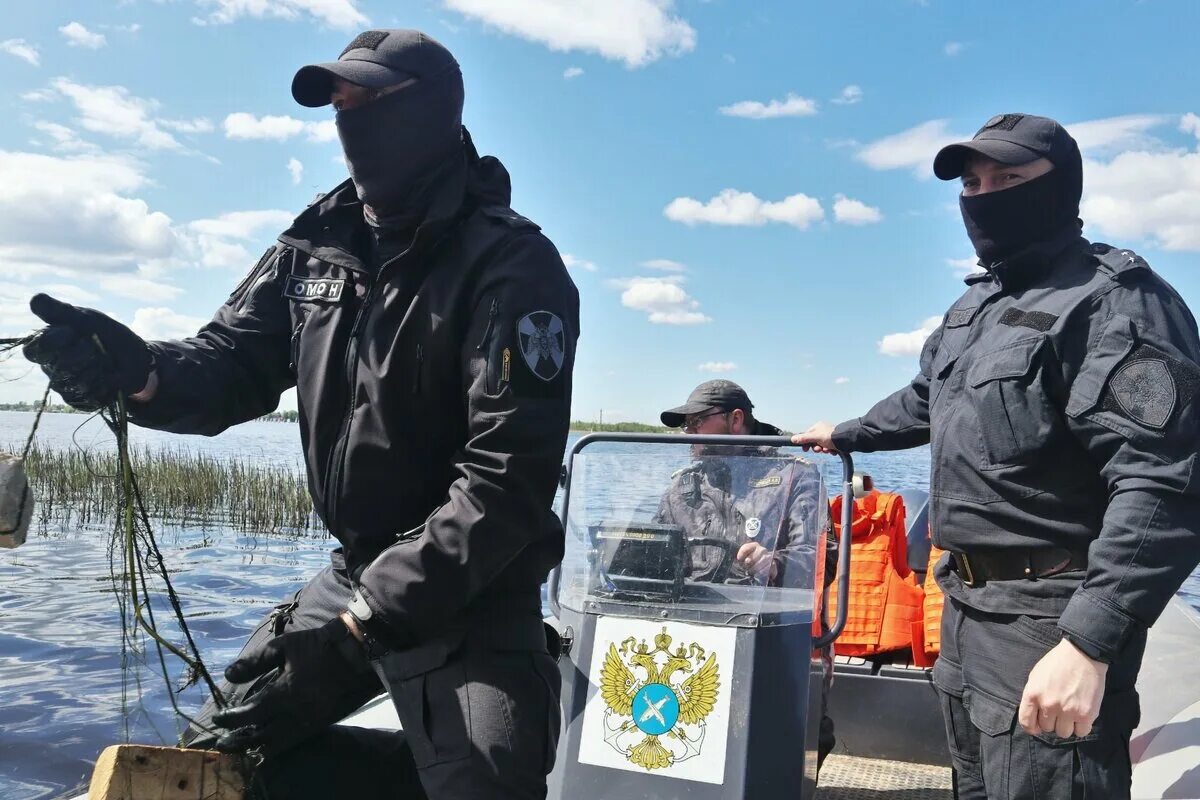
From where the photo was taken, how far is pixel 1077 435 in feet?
6.68

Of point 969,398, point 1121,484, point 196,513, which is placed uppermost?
point 969,398

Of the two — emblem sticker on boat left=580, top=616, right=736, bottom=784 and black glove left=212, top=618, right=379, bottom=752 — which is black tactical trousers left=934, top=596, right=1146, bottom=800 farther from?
black glove left=212, top=618, right=379, bottom=752

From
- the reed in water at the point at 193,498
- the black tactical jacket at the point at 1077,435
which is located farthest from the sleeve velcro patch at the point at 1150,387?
the reed in water at the point at 193,498

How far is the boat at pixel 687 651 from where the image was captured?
270cm

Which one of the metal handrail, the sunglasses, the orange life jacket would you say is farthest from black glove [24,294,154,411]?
the orange life jacket

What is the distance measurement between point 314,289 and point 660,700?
1613 millimetres

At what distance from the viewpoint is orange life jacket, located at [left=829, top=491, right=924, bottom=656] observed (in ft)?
13.6

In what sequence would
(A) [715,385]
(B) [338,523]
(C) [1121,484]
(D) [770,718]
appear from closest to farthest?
(B) [338,523] → (C) [1121,484] → (D) [770,718] → (A) [715,385]

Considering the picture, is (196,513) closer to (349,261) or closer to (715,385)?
(715,385)

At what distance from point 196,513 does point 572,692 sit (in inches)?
564

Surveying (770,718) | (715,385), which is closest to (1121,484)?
(770,718)

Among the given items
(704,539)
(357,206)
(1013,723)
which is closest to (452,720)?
(357,206)

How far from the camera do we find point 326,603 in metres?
1.77

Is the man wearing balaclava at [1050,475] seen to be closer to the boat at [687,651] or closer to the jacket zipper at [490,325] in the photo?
the boat at [687,651]
